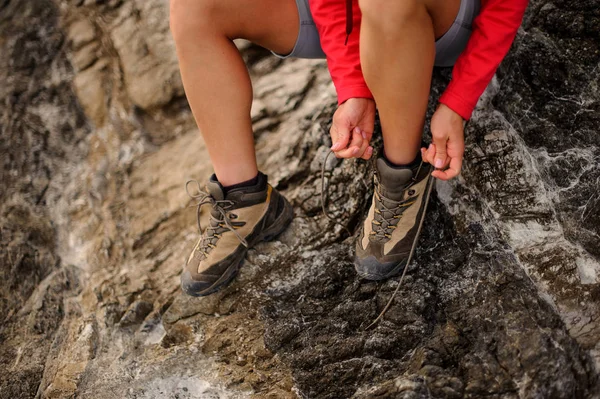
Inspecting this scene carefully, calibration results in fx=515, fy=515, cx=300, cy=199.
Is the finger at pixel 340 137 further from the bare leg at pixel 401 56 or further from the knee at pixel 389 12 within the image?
the knee at pixel 389 12

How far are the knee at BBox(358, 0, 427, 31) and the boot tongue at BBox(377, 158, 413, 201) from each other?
408 millimetres

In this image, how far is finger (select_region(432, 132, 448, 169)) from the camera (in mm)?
1369

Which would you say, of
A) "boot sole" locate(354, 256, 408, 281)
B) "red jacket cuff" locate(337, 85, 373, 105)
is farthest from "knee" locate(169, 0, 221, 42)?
"boot sole" locate(354, 256, 408, 281)

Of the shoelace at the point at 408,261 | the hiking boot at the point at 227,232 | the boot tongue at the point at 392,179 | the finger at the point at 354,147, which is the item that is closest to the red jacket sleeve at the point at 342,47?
the finger at the point at 354,147

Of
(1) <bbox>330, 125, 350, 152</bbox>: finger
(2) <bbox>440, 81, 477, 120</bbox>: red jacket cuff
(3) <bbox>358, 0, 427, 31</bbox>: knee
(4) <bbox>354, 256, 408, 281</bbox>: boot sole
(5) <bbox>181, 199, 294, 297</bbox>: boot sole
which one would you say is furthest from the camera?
(5) <bbox>181, 199, 294, 297</bbox>: boot sole

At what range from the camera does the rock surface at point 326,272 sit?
1.41m

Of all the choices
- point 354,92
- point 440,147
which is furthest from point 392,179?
point 354,92

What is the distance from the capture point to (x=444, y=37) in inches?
57.7

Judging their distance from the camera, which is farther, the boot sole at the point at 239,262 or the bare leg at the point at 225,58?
the boot sole at the point at 239,262

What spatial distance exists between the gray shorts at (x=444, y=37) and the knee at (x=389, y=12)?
0.24 meters

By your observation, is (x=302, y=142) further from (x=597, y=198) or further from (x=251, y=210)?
(x=597, y=198)

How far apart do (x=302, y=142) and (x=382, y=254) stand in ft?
2.44

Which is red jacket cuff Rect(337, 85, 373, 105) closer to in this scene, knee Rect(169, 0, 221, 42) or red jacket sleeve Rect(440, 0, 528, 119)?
red jacket sleeve Rect(440, 0, 528, 119)

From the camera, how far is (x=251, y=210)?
177 centimetres
